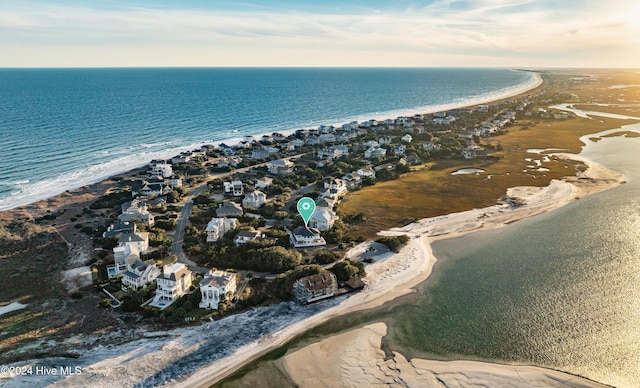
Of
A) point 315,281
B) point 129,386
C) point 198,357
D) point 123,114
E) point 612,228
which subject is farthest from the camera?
→ point 123,114

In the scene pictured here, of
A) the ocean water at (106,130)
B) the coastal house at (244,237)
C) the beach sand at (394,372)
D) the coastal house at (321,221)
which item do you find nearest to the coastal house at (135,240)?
the coastal house at (244,237)

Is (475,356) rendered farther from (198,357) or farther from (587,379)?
(198,357)

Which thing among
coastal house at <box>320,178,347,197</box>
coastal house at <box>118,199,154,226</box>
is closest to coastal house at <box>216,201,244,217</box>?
coastal house at <box>118,199,154,226</box>

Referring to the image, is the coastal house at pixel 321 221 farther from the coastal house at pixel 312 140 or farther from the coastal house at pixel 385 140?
the coastal house at pixel 312 140

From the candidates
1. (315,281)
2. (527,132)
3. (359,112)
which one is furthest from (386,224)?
(359,112)

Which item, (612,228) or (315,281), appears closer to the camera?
(315,281)

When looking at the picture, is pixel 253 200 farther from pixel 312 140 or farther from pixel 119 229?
pixel 312 140
